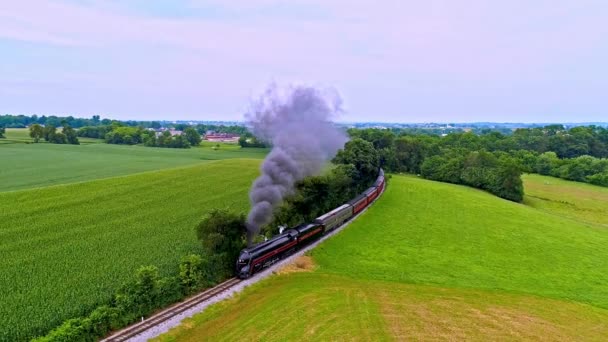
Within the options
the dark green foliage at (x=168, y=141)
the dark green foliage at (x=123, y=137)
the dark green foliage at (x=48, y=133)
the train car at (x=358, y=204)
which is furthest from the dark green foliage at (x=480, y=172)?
the dark green foliage at (x=48, y=133)

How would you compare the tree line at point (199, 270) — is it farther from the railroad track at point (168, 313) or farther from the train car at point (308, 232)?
the train car at point (308, 232)

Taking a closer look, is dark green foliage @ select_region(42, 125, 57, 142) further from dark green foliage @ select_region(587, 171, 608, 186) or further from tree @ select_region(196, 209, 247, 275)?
dark green foliage @ select_region(587, 171, 608, 186)

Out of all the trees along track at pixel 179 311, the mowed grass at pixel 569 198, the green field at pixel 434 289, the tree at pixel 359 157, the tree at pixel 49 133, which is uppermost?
the tree at pixel 49 133

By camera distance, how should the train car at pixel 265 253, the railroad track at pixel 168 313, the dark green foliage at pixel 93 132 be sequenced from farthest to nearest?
the dark green foliage at pixel 93 132
the train car at pixel 265 253
the railroad track at pixel 168 313

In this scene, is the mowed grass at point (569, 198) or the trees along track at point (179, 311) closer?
the trees along track at point (179, 311)

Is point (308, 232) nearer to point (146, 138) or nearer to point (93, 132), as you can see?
point (146, 138)

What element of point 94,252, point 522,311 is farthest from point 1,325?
point 522,311
